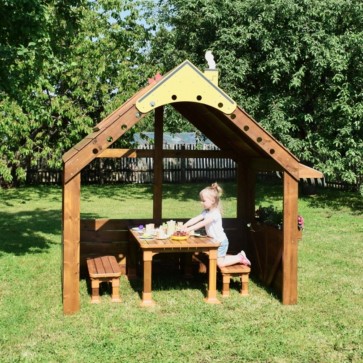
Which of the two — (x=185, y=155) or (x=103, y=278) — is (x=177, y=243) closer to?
(x=103, y=278)

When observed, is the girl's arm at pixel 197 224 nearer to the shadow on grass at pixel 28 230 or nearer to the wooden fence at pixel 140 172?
the shadow on grass at pixel 28 230

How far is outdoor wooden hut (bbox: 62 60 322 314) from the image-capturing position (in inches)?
243

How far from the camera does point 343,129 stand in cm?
1545

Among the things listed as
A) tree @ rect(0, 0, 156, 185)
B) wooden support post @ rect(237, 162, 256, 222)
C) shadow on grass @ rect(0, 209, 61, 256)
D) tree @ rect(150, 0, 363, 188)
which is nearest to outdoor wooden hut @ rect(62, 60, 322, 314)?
wooden support post @ rect(237, 162, 256, 222)

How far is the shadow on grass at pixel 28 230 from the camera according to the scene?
1042 cm

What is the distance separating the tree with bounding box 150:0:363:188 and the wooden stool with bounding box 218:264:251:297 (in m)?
9.20

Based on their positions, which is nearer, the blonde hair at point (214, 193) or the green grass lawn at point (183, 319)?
the green grass lawn at point (183, 319)

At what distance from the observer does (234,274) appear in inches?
282

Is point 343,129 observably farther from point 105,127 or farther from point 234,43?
point 105,127

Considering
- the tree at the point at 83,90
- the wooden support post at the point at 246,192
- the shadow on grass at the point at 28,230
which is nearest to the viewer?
the wooden support post at the point at 246,192

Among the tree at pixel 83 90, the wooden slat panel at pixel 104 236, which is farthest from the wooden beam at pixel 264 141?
the tree at pixel 83 90

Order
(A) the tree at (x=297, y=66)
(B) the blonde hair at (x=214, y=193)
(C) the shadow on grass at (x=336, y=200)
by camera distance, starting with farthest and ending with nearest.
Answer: (C) the shadow on grass at (x=336, y=200), (A) the tree at (x=297, y=66), (B) the blonde hair at (x=214, y=193)

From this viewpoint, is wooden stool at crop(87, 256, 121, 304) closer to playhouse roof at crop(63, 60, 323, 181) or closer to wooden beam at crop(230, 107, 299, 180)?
playhouse roof at crop(63, 60, 323, 181)

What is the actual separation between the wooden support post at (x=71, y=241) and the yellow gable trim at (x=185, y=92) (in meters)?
1.23
